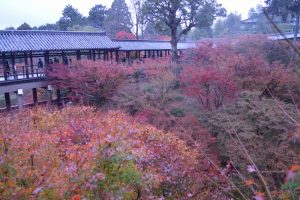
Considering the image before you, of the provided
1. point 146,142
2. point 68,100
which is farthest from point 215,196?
point 68,100

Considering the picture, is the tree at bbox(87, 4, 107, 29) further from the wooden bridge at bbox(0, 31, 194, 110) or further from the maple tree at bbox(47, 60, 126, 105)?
the maple tree at bbox(47, 60, 126, 105)

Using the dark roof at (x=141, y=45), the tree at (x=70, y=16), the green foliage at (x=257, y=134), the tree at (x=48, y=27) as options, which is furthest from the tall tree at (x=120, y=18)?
the green foliage at (x=257, y=134)

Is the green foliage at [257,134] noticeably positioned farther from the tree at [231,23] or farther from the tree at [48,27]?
the tree at [48,27]

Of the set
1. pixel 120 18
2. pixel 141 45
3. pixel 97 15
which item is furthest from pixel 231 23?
pixel 141 45

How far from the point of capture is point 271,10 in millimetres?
23188

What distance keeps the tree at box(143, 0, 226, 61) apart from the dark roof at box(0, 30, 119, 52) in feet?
14.5

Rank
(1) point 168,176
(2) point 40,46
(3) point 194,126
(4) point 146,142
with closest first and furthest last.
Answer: (1) point 168,176
(4) point 146,142
(3) point 194,126
(2) point 40,46

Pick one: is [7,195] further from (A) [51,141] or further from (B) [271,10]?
(B) [271,10]

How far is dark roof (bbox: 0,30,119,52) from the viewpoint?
58.9ft

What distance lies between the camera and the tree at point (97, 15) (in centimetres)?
5225

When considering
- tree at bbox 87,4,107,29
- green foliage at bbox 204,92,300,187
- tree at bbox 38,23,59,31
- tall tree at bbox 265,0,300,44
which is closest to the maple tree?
green foliage at bbox 204,92,300,187

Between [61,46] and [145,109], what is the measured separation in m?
8.12

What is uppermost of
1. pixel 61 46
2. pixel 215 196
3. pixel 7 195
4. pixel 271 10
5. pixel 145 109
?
pixel 271 10

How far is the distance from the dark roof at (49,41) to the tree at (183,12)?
4.42 metres
